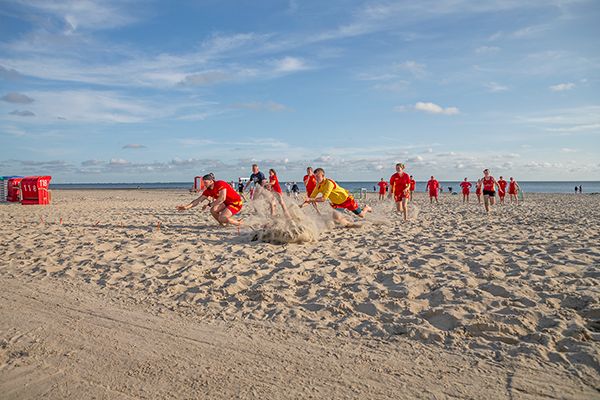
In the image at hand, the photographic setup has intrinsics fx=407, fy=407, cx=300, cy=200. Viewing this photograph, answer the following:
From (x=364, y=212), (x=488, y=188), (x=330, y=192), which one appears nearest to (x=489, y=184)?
(x=488, y=188)

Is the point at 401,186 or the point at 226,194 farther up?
the point at 401,186

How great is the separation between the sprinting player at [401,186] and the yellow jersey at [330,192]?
2.75 m

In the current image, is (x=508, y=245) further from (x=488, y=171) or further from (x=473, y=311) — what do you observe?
(x=488, y=171)

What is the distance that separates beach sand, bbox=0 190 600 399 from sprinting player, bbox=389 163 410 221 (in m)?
4.45

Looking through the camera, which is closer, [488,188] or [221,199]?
[221,199]

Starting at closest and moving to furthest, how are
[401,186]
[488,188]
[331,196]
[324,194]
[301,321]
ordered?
[301,321]
[324,194]
[331,196]
[401,186]
[488,188]

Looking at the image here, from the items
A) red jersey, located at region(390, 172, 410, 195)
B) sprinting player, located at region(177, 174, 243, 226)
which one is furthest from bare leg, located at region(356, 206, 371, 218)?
sprinting player, located at region(177, 174, 243, 226)

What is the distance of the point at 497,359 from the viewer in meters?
3.08

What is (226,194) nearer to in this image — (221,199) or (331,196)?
(221,199)

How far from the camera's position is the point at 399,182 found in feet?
38.7

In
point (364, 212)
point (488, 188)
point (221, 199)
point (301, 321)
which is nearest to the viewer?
point (301, 321)

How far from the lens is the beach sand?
2.81 metres

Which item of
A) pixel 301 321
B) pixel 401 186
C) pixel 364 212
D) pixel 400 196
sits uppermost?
pixel 401 186

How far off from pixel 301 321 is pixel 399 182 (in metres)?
8.53
